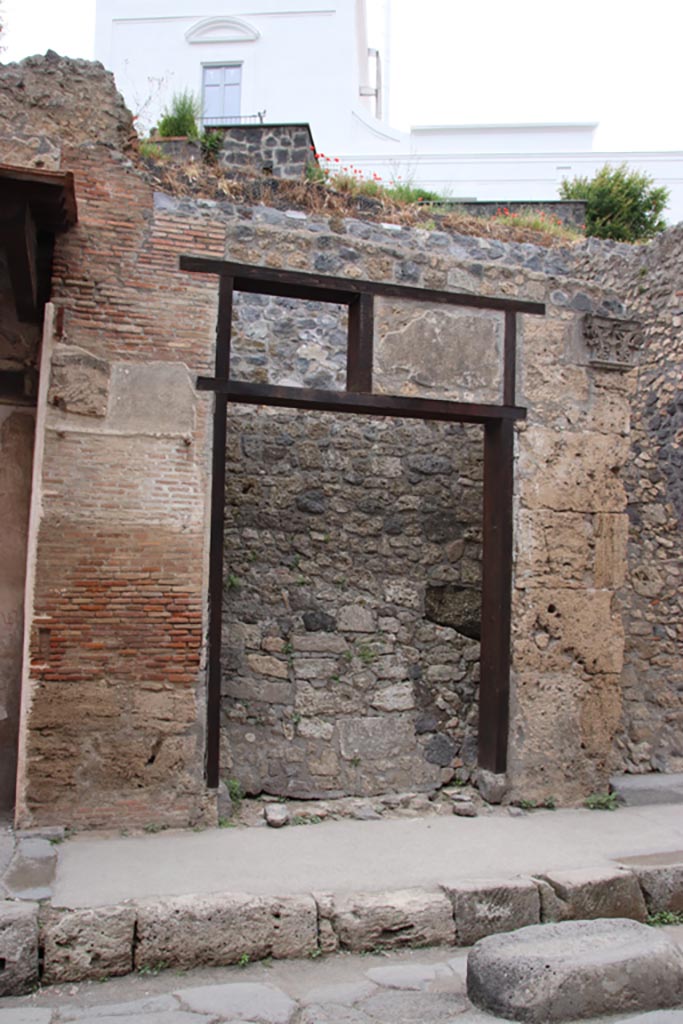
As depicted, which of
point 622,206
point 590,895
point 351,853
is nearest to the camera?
point 590,895

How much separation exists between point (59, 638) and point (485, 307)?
3.53 meters

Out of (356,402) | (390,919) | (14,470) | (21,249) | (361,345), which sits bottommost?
(390,919)

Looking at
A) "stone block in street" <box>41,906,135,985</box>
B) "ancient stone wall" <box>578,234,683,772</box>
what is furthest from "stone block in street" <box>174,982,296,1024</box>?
"ancient stone wall" <box>578,234,683,772</box>

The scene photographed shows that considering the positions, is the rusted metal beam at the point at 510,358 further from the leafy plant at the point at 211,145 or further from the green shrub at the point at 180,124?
the green shrub at the point at 180,124

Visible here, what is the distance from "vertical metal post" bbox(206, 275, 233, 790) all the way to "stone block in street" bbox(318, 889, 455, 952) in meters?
1.32

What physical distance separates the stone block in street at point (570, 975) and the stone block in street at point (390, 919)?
522 mm

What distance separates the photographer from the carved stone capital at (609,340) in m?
6.29

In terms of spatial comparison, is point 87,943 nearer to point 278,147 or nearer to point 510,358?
point 510,358

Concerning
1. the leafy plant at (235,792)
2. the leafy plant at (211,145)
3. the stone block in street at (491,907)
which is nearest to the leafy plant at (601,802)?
the stone block in street at (491,907)

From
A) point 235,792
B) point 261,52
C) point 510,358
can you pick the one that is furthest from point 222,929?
point 261,52

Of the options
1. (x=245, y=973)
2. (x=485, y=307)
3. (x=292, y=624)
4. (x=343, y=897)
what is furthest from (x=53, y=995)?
(x=485, y=307)

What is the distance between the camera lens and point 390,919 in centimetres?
420

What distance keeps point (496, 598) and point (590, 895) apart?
79.0 inches

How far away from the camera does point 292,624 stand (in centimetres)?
625
